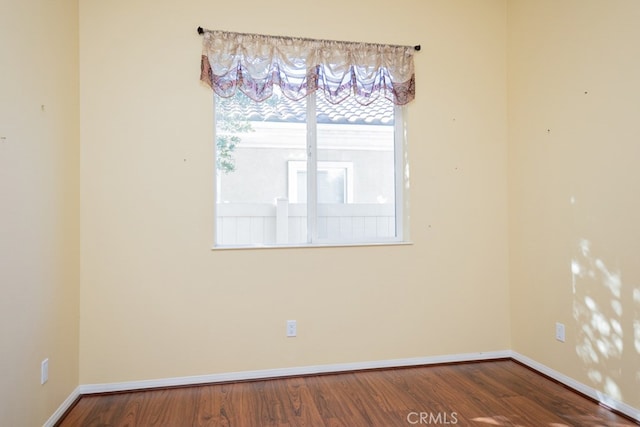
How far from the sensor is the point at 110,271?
2.48 meters

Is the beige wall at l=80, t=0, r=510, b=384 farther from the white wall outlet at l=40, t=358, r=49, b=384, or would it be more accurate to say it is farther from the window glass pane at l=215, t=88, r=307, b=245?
the white wall outlet at l=40, t=358, r=49, b=384

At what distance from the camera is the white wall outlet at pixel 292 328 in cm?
270

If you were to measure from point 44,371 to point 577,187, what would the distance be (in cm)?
329

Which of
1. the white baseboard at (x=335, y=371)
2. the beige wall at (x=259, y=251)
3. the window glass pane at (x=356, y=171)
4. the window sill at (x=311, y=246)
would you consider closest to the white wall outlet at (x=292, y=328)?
the beige wall at (x=259, y=251)

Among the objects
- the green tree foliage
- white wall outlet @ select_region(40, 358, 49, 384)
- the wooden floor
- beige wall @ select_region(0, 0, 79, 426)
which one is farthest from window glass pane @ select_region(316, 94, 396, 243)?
white wall outlet @ select_region(40, 358, 49, 384)

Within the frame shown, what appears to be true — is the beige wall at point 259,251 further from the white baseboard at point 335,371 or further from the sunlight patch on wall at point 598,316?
the sunlight patch on wall at point 598,316

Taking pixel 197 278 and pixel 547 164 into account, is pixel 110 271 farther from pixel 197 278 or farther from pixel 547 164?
pixel 547 164

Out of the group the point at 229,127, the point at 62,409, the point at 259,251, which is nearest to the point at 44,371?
the point at 62,409

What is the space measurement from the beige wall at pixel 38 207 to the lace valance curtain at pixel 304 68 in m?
0.85

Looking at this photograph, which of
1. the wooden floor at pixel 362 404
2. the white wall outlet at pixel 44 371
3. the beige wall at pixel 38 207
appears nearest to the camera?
the beige wall at pixel 38 207

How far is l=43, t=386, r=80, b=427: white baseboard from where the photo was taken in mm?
2047

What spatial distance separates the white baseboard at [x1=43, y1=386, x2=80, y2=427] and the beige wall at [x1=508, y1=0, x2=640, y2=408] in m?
3.12

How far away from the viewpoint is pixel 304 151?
2854 millimetres

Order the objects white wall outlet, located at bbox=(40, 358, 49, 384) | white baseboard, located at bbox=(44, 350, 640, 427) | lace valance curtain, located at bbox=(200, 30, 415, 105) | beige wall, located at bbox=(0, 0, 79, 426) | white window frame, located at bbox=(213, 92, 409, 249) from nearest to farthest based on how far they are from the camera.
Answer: beige wall, located at bbox=(0, 0, 79, 426) → white wall outlet, located at bbox=(40, 358, 49, 384) → white baseboard, located at bbox=(44, 350, 640, 427) → lace valance curtain, located at bbox=(200, 30, 415, 105) → white window frame, located at bbox=(213, 92, 409, 249)
